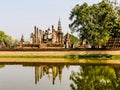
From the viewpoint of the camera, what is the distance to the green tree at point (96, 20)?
5422 cm

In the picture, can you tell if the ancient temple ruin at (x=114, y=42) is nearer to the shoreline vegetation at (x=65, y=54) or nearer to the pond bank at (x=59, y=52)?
the pond bank at (x=59, y=52)

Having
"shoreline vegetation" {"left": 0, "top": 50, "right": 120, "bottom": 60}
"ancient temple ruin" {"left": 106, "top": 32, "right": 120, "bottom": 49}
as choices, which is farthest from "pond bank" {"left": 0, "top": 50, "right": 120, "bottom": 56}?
"ancient temple ruin" {"left": 106, "top": 32, "right": 120, "bottom": 49}

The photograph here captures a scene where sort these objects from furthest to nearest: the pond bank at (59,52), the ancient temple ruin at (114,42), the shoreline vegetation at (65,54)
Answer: the ancient temple ruin at (114,42)
the pond bank at (59,52)
the shoreline vegetation at (65,54)

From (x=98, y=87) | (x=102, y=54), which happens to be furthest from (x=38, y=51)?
(x=98, y=87)

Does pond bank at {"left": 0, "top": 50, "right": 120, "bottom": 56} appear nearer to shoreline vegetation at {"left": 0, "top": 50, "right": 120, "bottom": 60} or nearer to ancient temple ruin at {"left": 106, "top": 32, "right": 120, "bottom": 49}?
shoreline vegetation at {"left": 0, "top": 50, "right": 120, "bottom": 60}

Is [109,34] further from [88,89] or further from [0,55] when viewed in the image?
[88,89]

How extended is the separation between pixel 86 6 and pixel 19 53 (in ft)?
48.9

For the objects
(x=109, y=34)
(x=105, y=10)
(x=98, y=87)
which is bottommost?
(x=98, y=87)

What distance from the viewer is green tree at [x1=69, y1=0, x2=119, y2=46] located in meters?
54.2

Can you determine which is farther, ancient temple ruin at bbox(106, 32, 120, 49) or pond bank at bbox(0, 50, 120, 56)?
ancient temple ruin at bbox(106, 32, 120, 49)

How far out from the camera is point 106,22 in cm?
5484

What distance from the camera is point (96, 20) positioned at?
185 ft

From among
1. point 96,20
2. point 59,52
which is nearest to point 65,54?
point 59,52

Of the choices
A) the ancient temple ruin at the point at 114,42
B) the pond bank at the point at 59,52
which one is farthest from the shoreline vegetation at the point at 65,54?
the ancient temple ruin at the point at 114,42
